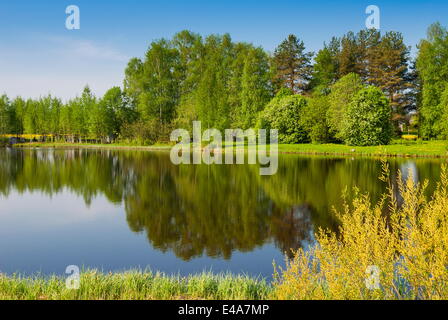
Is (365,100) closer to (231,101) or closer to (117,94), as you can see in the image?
(231,101)

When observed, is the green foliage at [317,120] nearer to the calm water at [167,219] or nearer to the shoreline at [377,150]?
the shoreline at [377,150]

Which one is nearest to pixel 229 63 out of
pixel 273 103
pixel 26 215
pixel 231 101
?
pixel 231 101

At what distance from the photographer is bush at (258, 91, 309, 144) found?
208ft

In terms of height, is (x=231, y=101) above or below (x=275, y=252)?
above

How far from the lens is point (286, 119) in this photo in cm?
6350

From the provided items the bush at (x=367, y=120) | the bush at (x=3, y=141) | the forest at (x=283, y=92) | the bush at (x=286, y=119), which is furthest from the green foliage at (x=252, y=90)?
the bush at (x=3, y=141)

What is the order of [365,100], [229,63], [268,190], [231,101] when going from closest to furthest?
1. [268,190]
2. [365,100]
3. [231,101]
4. [229,63]

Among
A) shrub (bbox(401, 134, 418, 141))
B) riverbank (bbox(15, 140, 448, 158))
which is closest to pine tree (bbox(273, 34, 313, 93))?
shrub (bbox(401, 134, 418, 141))

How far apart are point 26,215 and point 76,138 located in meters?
99.0

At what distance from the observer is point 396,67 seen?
72188 mm

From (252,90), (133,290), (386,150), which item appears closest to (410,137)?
(386,150)

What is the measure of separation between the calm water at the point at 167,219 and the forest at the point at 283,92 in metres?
30.3

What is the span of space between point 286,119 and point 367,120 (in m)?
13.8

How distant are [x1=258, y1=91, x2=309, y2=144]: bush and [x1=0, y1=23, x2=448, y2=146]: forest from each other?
0.17m
